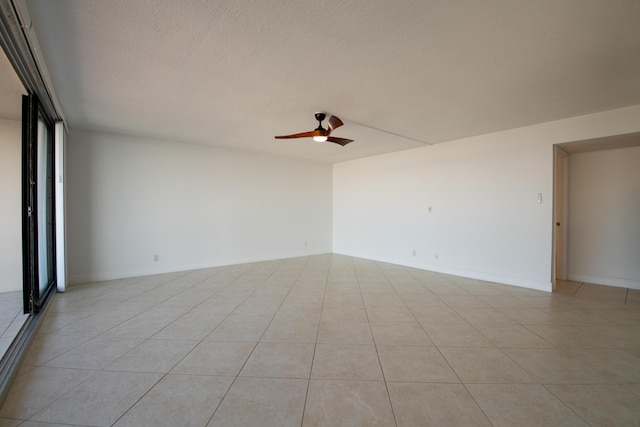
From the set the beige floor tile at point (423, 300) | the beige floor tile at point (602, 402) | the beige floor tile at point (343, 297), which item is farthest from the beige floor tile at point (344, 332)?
the beige floor tile at point (602, 402)

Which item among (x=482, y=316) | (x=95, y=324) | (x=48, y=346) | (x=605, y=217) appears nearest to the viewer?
(x=48, y=346)

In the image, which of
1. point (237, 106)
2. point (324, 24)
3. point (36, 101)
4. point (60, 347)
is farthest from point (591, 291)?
point (36, 101)

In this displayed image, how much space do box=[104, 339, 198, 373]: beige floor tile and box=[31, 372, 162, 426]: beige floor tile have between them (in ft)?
0.25

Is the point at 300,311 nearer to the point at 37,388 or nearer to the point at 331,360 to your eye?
the point at 331,360

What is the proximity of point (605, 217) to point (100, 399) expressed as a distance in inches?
266

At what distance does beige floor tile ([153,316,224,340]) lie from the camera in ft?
8.66

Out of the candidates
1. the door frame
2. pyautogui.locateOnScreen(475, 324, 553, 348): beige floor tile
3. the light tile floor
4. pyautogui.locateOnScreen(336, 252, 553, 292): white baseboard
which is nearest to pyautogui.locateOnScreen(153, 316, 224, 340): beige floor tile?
the light tile floor

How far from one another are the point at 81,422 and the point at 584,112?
5820 mm

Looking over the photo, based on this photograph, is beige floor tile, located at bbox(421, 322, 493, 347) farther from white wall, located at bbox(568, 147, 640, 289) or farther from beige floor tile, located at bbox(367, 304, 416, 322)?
white wall, located at bbox(568, 147, 640, 289)

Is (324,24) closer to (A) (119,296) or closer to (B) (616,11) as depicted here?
(B) (616,11)

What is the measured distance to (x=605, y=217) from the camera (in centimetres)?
454

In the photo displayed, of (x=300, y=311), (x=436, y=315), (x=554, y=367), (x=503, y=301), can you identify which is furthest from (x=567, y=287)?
(x=300, y=311)

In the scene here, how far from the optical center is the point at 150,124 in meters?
4.18

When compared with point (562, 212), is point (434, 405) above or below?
below
